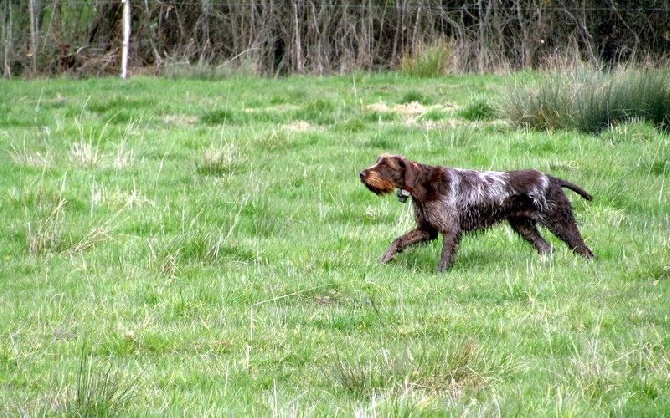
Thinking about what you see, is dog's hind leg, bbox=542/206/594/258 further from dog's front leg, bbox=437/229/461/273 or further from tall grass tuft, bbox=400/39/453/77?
tall grass tuft, bbox=400/39/453/77

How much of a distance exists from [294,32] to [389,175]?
1651 centimetres

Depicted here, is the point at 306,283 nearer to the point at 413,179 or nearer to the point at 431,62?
the point at 413,179

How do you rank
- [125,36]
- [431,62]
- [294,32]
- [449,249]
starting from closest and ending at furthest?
[449,249]
[431,62]
[125,36]
[294,32]

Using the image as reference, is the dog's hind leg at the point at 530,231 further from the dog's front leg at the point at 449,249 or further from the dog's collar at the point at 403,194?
the dog's collar at the point at 403,194

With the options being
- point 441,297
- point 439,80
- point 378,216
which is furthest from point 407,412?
point 439,80

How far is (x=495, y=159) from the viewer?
38.6 ft

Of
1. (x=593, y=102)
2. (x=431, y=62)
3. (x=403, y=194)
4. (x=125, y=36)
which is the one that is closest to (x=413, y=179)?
(x=403, y=194)

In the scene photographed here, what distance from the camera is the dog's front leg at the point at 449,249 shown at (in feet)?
26.6

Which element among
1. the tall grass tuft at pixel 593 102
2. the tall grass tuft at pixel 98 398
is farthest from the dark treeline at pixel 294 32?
the tall grass tuft at pixel 98 398

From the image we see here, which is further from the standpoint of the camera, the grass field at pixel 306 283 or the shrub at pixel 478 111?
the shrub at pixel 478 111

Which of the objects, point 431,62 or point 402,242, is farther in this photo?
point 431,62

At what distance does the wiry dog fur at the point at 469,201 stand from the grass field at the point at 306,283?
0.66 feet

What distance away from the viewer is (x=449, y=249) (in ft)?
26.7

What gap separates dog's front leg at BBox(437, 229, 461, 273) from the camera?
8109 mm
